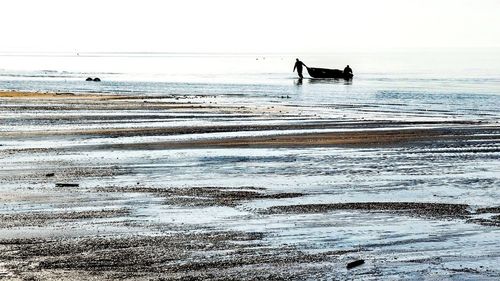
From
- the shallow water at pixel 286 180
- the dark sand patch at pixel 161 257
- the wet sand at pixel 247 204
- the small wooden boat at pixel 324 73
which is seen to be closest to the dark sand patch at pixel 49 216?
the wet sand at pixel 247 204

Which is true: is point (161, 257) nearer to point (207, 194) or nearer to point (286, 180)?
point (207, 194)

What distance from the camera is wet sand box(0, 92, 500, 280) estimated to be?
12.8 metres

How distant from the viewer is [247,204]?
1794 centimetres

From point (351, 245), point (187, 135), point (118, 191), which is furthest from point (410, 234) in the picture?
point (187, 135)

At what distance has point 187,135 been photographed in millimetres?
33156

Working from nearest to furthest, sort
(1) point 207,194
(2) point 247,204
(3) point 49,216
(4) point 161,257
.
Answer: (4) point 161,257 < (3) point 49,216 < (2) point 247,204 < (1) point 207,194

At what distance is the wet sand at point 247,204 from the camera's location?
505 inches

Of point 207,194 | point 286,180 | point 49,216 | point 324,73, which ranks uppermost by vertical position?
point 49,216

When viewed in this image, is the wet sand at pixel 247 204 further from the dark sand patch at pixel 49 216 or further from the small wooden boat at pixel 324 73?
the small wooden boat at pixel 324 73

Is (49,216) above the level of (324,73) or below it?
above

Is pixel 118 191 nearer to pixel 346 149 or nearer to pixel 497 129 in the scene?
pixel 346 149

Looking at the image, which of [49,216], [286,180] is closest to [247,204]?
[286,180]

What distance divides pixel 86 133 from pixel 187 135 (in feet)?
12.8

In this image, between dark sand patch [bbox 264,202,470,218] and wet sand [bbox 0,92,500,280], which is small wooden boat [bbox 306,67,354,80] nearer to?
wet sand [bbox 0,92,500,280]
